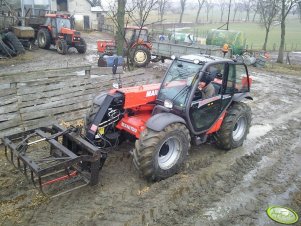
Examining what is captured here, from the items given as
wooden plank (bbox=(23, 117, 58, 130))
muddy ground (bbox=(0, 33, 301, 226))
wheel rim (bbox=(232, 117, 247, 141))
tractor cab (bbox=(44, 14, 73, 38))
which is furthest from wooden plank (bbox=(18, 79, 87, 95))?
tractor cab (bbox=(44, 14, 73, 38))

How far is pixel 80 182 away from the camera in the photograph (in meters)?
5.19

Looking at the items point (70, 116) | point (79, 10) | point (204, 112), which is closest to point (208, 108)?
point (204, 112)

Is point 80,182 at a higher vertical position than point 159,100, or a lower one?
lower

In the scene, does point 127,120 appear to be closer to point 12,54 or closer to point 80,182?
point 80,182

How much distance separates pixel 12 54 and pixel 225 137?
14.6 meters

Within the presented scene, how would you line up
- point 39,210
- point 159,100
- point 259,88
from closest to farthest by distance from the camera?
point 39,210, point 159,100, point 259,88

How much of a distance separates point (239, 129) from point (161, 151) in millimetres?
2348

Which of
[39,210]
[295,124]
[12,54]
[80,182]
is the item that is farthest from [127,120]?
[12,54]

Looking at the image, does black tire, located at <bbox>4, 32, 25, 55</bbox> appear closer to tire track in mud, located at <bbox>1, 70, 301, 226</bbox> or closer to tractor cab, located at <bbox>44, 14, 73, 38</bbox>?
tractor cab, located at <bbox>44, 14, 73, 38</bbox>

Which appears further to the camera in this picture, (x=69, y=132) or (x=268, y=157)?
(x=268, y=157)

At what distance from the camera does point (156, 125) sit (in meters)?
5.13

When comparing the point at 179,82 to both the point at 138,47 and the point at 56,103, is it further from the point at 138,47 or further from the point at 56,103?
the point at 138,47

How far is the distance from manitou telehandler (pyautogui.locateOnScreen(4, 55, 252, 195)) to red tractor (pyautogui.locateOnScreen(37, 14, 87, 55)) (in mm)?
14644

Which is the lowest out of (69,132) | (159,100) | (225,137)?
(225,137)
